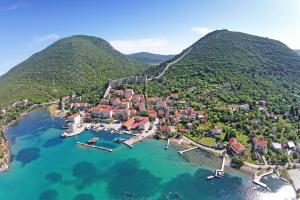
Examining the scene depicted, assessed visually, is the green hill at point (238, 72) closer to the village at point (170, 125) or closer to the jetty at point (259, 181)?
the village at point (170, 125)

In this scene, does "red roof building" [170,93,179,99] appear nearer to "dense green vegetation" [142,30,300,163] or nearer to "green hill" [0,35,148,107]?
"dense green vegetation" [142,30,300,163]

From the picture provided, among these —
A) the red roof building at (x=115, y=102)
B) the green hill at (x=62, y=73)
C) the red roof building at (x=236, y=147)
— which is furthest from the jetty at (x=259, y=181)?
the green hill at (x=62, y=73)

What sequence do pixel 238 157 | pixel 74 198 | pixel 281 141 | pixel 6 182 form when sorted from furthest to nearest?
pixel 281 141 < pixel 238 157 < pixel 6 182 < pixel 74 198

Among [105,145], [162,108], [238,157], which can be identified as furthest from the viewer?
[162,108]

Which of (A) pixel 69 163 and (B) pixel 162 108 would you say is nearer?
(A) pixel 69 163

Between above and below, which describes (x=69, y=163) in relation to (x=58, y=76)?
below

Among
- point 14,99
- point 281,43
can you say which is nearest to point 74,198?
point 14,99

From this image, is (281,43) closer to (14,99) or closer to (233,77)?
(233,77)

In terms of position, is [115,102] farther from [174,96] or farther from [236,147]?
[236,147]
